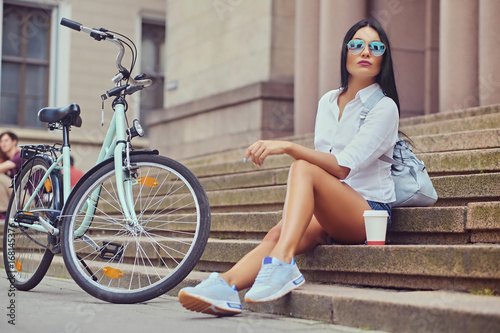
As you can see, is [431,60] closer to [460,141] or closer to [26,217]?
[460,141]

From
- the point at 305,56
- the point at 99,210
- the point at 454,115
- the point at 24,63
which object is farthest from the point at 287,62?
the point at 24,63

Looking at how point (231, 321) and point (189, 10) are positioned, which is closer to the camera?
point (231, 321)

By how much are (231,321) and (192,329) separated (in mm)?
291

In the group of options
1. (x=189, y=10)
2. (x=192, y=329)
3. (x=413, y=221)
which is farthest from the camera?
(x=189, y=10)

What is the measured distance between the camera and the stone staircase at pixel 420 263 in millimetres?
3188

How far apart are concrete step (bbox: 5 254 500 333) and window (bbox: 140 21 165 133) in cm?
1525

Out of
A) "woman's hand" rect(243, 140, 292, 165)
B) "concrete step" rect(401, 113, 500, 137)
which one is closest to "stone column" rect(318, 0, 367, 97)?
"concrete step" rect(401, 113, 500, 137)

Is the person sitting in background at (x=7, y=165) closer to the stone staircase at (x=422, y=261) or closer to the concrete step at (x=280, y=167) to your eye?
the concrete step at (x=280, y=167)

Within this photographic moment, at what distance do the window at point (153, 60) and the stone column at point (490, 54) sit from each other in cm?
1207

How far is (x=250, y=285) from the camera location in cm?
385

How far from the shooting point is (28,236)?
5082 mm

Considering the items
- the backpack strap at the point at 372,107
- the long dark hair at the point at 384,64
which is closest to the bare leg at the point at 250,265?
the backpack strap at the point at 372,107

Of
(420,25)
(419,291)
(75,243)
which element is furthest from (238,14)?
(419,291)

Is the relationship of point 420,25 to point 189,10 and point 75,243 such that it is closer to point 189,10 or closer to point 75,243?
point 189,10
